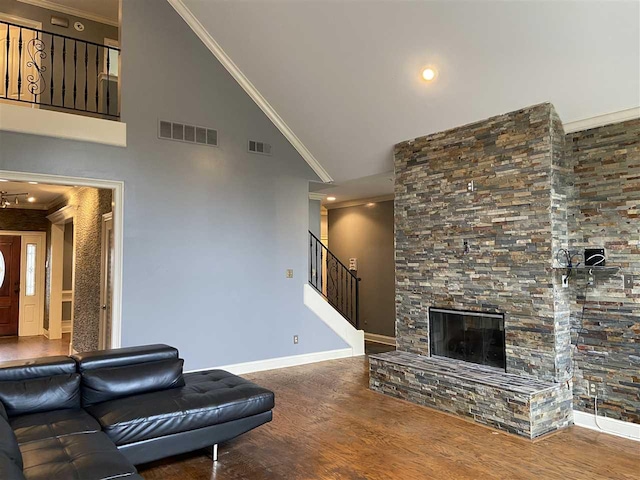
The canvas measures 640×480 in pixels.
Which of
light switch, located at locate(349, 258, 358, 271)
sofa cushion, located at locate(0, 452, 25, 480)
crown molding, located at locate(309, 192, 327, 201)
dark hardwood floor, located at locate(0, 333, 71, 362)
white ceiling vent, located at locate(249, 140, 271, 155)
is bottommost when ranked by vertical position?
dark hardwood floor, located at locate(0, 333, 71, 362)

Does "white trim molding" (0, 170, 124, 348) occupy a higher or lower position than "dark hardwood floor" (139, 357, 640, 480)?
higher

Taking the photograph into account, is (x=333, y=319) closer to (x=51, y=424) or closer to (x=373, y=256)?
(x=373, y=256)

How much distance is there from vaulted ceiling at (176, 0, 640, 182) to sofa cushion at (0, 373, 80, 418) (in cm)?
385

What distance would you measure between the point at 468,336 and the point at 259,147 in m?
3.65

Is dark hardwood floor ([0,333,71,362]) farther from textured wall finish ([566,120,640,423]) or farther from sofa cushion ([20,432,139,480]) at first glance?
textured wall finish ([566,120,640,423])

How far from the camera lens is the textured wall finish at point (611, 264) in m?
3.78

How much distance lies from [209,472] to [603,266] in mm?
3631

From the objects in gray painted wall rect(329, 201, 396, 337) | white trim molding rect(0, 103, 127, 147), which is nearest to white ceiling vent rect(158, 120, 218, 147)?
white trim molding rect(0, 103, 127, 147)

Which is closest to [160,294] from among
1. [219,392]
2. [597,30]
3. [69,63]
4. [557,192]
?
[219,392]

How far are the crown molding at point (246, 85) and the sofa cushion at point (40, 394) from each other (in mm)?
4227

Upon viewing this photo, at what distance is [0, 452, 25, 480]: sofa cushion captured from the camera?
163 centimetres

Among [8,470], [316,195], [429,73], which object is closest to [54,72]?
[316,195]

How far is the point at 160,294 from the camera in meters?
5.25

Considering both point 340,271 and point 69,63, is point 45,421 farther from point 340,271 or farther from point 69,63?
point 340,271
